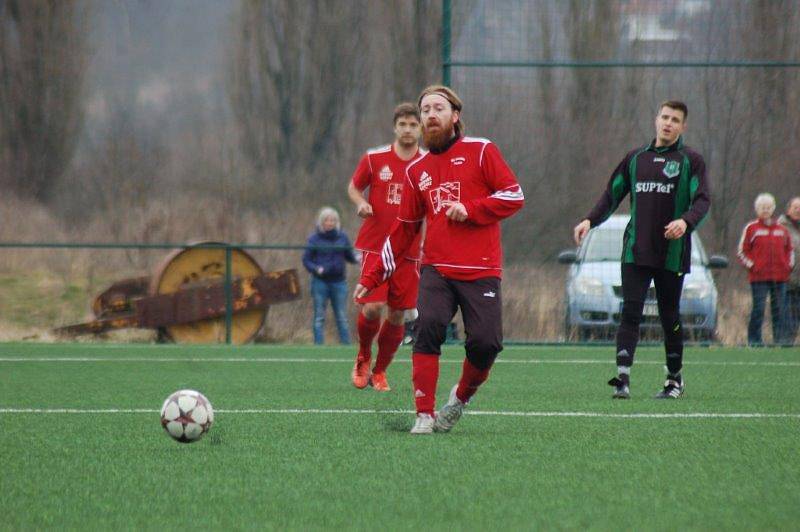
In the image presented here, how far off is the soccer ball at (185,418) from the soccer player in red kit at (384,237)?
3241 millimetres

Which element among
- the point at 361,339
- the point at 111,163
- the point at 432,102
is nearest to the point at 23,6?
the point at 111,163

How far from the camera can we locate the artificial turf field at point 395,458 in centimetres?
480

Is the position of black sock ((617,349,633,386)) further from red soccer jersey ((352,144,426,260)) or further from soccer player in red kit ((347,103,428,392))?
red soccer jersey ((352,144,426,260))

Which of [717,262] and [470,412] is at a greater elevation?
[717,262]

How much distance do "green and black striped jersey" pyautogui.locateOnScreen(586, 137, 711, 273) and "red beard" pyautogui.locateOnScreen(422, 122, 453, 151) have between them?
222cm

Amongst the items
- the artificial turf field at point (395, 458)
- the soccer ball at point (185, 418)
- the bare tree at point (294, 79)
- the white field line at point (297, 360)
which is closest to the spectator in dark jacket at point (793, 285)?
the white field line at point (297, 360)

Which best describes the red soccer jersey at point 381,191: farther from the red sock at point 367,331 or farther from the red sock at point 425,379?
the red sock at point 425,379

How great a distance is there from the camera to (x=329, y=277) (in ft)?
55.2

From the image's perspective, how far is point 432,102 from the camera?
22.9ft

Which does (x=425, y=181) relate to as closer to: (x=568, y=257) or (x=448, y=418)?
(x=448, y=418)

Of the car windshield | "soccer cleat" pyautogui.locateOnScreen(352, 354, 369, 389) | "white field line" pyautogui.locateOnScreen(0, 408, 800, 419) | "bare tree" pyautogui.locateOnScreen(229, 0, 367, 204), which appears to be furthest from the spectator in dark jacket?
"bare tree" pyautogui.locateOnScreen(229, 0, 367, 204)

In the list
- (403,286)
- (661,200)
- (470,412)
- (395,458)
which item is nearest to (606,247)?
(403,286)

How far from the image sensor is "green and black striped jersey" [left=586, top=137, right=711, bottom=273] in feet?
29.5

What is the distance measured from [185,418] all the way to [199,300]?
36.6 feet
